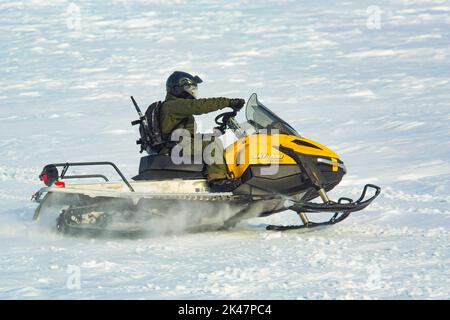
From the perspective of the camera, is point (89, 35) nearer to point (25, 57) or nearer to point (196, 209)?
point (25, 57)

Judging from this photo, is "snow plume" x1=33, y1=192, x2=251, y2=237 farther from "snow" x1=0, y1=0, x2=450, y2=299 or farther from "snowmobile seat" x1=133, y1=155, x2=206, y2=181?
"snowmobile seat" x1=133, y1=155, x2=206, y2=181

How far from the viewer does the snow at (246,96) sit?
570 centimetres

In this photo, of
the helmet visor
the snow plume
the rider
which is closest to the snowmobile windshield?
the rider

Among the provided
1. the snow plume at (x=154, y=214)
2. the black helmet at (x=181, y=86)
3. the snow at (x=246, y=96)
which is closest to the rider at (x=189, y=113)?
the black helmet at (x=181, y=86)

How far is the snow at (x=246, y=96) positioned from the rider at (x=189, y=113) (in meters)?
0.47

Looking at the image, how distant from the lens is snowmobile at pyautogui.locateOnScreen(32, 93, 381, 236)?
7016 millimetres

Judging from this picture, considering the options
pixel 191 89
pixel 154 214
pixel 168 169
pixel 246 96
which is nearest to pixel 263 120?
pixel 191 89

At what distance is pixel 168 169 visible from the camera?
731 centimetres

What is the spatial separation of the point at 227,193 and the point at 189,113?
0.74 m

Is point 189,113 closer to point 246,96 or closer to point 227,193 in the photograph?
point 227,193

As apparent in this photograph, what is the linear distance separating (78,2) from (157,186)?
77.6 feet

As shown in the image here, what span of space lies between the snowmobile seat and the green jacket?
0.76 feet
